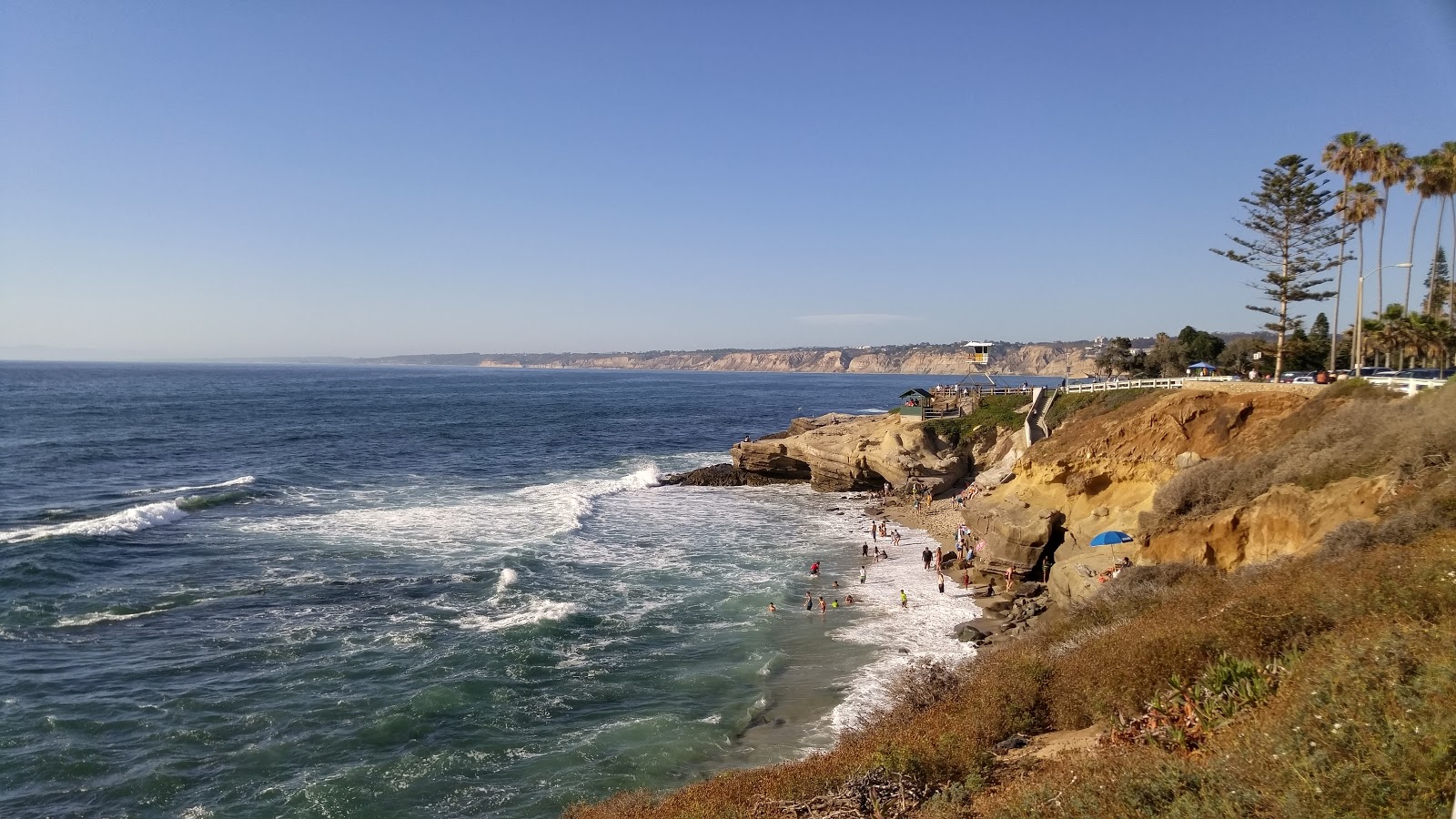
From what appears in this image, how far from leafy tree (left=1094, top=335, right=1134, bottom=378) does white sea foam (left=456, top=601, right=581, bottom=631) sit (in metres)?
47.7

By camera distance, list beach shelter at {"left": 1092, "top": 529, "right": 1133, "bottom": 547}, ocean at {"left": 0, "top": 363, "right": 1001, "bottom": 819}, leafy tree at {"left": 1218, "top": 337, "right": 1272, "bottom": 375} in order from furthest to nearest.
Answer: leafy tree at {"left": 1218, "top": 337, "right": 1272, "bottom": 375}, beach shelter at {"left": 1092, "top": 529, "right": 1133, "bottom": 547}, ocean at {"left": 0, "top": 363, "right": 1001, "bottom": 819}

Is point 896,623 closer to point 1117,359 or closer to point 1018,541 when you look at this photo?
point 1018,541

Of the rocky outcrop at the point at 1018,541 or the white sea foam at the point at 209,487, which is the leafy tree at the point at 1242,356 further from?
the white sea foam at the point at 209,487

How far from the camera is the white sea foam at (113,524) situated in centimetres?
2959

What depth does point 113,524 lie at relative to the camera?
31.5 meters

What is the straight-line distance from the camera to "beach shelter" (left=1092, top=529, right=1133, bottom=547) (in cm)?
2162

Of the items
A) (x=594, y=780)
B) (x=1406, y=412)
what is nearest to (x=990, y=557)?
(x=1406, y=412)

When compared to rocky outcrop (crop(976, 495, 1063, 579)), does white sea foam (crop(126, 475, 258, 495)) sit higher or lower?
lower

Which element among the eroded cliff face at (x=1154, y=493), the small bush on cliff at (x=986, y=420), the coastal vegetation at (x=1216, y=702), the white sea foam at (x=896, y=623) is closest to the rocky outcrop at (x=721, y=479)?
the small bush on cliff at (x=986, y=420)

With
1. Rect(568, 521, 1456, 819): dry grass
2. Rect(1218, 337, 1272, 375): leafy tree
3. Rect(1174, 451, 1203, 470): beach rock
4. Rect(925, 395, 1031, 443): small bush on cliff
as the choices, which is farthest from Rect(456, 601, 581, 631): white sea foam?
Rect(1218, 337, 1272, 375): leafy tree

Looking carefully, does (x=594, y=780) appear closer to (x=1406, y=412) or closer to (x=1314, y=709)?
(x=1314, y=709)

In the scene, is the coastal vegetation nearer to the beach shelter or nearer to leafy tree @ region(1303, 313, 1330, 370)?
the beach shelter

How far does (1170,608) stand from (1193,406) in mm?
17454

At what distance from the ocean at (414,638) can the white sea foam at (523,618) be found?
0.46ft
